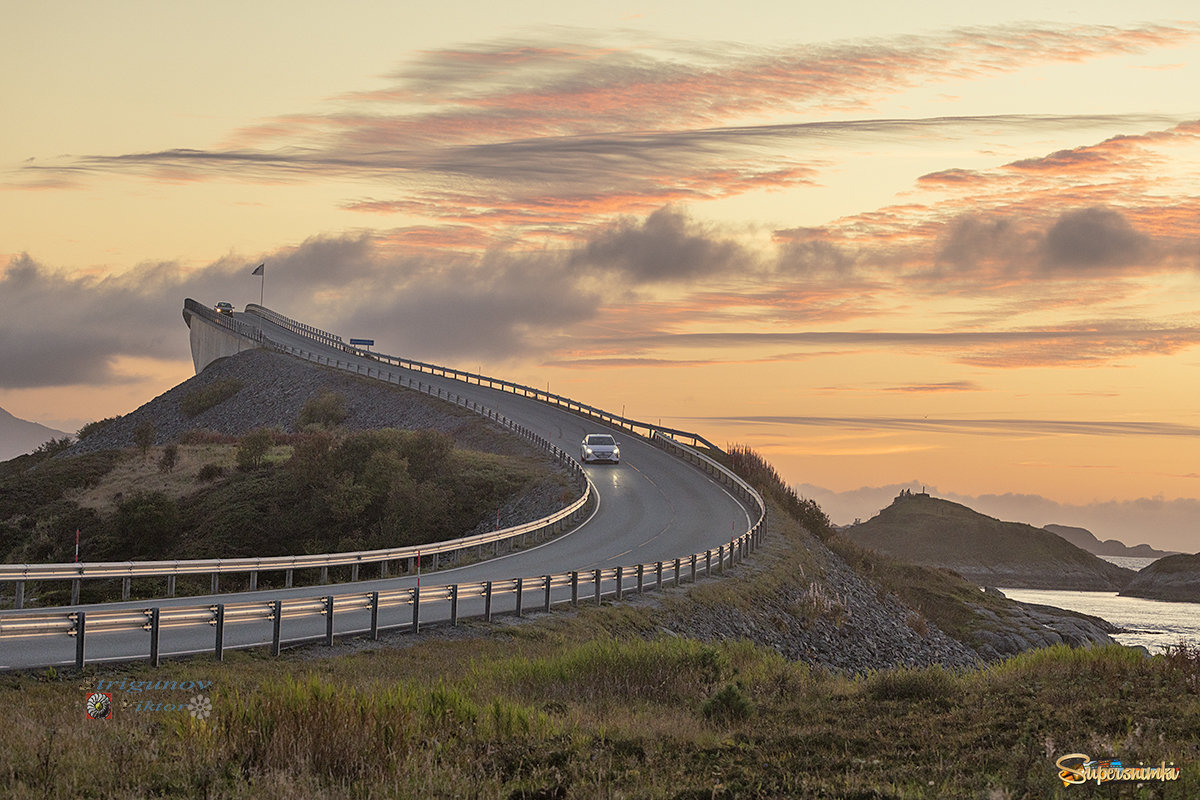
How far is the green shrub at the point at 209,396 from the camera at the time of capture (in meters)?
102

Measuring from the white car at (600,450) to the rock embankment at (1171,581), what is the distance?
14226 centimetres

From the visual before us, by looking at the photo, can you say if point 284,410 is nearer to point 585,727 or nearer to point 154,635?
point 154,635

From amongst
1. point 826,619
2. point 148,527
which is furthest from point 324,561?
point 148,527

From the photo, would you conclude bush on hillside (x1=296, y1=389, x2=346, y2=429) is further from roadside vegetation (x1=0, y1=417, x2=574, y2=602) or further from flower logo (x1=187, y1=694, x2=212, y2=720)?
flower logo (x1=187, y1=694, x2=212, y2=720)

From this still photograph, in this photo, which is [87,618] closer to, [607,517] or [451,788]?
[451,788]

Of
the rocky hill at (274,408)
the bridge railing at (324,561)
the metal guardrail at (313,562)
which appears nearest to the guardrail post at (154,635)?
the metal guardrail at (313,562)

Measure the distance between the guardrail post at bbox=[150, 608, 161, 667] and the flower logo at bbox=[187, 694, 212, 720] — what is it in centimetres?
450

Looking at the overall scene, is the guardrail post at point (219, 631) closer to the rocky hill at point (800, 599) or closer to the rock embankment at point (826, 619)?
the rocky hill at point (800, 599)

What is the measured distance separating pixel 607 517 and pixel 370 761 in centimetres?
3655

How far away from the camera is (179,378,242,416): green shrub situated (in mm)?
101750

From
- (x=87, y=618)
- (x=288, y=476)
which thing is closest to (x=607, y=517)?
(x=288, y=476)

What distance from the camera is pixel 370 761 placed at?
33.9ft

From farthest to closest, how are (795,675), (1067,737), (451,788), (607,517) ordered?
(607,517)
(795,675)
(1067,737)
(451,788)

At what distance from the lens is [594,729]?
42.5 ft
